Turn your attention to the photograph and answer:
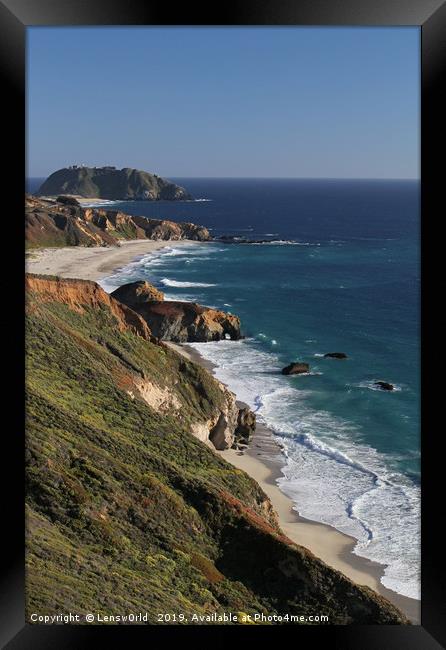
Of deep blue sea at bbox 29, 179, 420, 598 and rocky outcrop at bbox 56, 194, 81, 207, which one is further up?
rocky outcrop at bbox 56, 194, 81, 207

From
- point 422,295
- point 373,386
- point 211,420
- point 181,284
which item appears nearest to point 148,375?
point 211,420

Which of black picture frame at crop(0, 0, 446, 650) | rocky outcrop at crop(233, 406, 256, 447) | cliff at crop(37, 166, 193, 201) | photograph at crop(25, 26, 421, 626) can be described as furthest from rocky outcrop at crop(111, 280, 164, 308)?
black picture frame at crop(0, 0, 446, 650)

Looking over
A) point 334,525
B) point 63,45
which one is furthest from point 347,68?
point 334,525

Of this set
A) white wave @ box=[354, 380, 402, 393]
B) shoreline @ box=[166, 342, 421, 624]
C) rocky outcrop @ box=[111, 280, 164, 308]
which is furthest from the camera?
rocky outcrop @ box=[111, 280, 164, 308]

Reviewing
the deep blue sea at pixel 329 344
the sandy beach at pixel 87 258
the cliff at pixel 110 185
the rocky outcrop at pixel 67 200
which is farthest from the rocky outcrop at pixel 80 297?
the rocky outcrop at pixel 67 200

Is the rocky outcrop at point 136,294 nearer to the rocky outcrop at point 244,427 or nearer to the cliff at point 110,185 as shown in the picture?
the cliff at point 110,185

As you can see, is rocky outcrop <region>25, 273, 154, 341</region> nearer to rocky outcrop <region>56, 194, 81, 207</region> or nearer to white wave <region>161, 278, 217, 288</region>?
white wave <region>161, 278, 217, 288</region>
